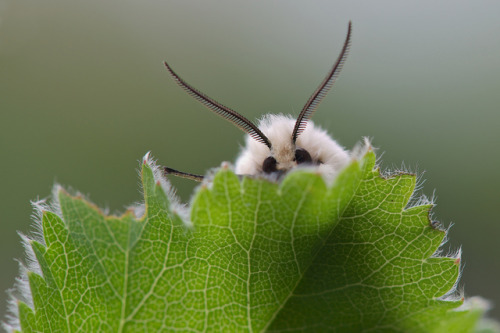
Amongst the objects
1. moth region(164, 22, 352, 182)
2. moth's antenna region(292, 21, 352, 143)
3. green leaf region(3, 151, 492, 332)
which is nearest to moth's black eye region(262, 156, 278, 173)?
moth region(164, 22, 352, 182)

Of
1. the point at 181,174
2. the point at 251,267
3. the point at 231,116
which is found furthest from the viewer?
the point at 231,116

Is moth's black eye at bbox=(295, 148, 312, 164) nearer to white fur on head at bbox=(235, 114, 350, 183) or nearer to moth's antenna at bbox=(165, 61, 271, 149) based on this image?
white fur on head at bbox=(235, 114, 350, 183)

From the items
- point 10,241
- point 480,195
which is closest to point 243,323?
point 10,241

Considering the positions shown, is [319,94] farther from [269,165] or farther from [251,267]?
[251,267]

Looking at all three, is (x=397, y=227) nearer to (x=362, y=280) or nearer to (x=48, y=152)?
(x=362, y=280)

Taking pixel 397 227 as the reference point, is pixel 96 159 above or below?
above

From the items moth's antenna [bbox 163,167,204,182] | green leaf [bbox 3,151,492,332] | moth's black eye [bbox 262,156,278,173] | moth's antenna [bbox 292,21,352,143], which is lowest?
green leaf [bbox 3,151,492,332]

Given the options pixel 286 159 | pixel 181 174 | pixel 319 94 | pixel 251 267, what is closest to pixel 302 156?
pixel 286 159
